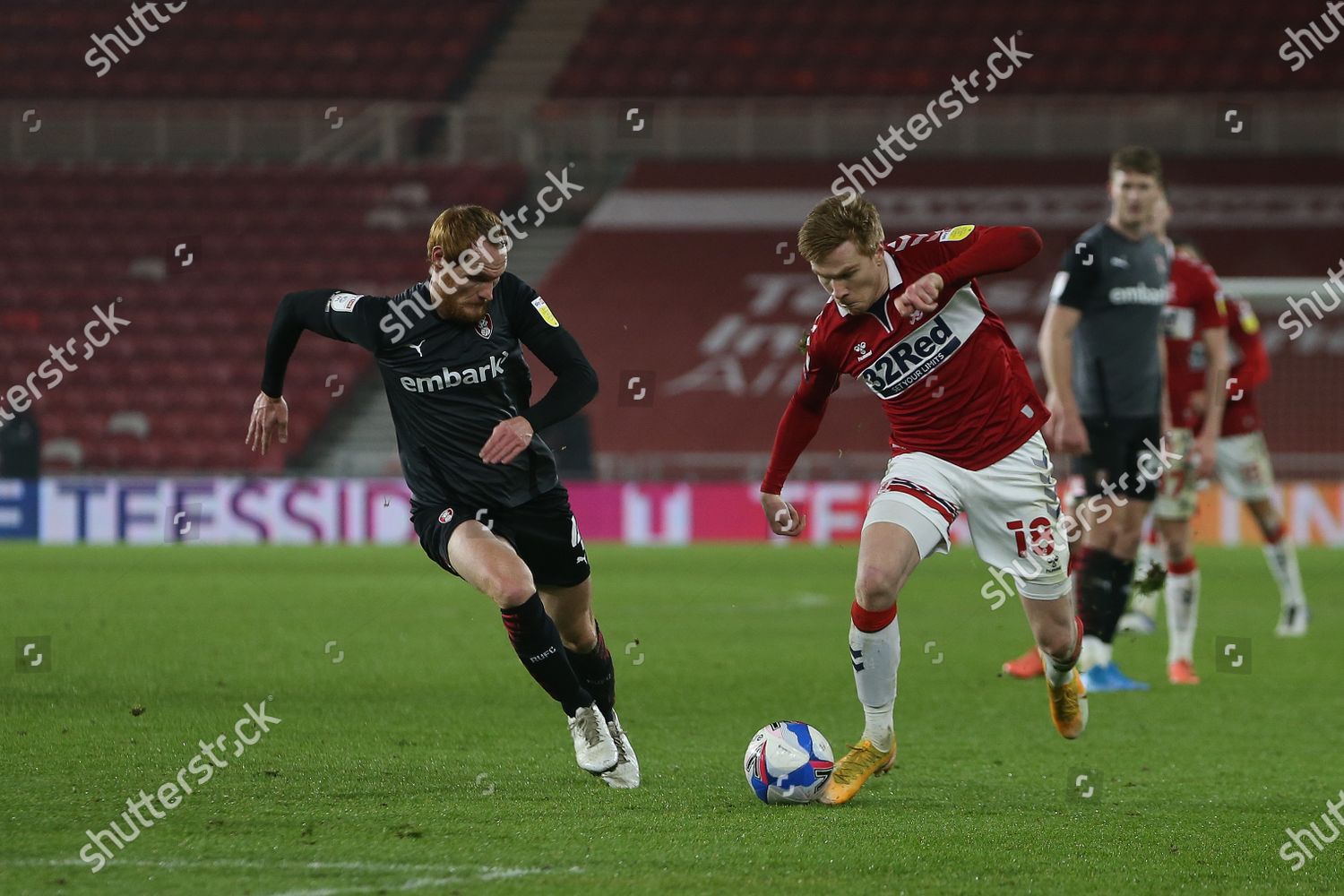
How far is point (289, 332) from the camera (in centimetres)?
580

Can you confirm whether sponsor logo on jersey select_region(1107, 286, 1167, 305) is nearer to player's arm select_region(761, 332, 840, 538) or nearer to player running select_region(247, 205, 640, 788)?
player's arm select_region(761, 332, 840, 538)

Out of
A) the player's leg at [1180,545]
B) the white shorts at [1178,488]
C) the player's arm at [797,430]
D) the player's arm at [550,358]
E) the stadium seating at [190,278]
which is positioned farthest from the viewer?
the stadium seating at [190,278]

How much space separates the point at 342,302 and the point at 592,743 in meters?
1.60

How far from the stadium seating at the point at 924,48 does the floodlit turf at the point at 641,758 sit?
14464 mm

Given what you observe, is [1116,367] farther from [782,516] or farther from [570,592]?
[570,592]

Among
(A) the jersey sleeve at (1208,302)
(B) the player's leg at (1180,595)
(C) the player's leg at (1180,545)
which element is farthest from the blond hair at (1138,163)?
(B) the player's leg at (1180,595)

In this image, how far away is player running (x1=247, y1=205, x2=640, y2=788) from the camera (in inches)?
215

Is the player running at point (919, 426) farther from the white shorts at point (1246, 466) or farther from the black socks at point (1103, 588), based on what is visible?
the white shorts at point (1246, 466)

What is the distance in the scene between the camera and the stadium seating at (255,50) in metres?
26.6

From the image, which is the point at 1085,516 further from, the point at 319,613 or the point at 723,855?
the point at 319,613

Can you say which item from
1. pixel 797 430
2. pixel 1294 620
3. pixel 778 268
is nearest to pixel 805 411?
pixel 797 430

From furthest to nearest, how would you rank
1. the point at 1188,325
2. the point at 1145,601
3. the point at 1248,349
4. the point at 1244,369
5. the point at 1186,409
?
the point at 1145,601 < the point at 1248,349 < the point at 1244,369 < the point at 1186,409 < the point at 1188,325

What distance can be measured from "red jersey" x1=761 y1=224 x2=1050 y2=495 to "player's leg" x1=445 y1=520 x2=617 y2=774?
860 mm

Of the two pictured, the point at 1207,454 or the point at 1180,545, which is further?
the point at 1180,545
